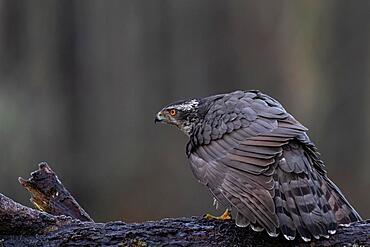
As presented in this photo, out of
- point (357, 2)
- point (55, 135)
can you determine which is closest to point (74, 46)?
point (55, 135)

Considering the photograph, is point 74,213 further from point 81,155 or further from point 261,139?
point 81,155

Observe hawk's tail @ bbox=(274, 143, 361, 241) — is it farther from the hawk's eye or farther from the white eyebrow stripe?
the hawk's eye

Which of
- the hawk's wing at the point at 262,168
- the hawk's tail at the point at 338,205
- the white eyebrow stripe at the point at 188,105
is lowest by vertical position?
the hawk's tail at the point at 338,205

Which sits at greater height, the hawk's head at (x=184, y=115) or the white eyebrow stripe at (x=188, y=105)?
the white eyebrow stripe at (x=188, y=105)

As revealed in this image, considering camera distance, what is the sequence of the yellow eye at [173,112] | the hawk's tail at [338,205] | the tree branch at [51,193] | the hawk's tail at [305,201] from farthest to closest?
the yellow eye at [173,112]
the tree branch at [51,193]
the hawk's tail at [338,205]
the hawk's tail at [305,201]

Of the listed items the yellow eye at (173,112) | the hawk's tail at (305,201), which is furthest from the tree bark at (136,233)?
the yellow eye at (173,112)

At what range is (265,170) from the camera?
4137 millimetres

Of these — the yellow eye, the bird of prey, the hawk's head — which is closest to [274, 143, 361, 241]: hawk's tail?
the bird of prey

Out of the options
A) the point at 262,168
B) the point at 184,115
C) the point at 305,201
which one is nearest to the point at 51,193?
the point at 184,115

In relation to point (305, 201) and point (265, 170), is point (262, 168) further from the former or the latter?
point (305, 201)

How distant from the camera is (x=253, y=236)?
4.10m

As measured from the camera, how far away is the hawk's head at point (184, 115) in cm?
510

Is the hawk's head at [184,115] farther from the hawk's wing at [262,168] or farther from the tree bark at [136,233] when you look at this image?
the tree bark at [136,233]

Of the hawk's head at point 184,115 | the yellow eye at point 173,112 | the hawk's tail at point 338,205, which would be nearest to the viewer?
the hawk's tail at point 338,205
